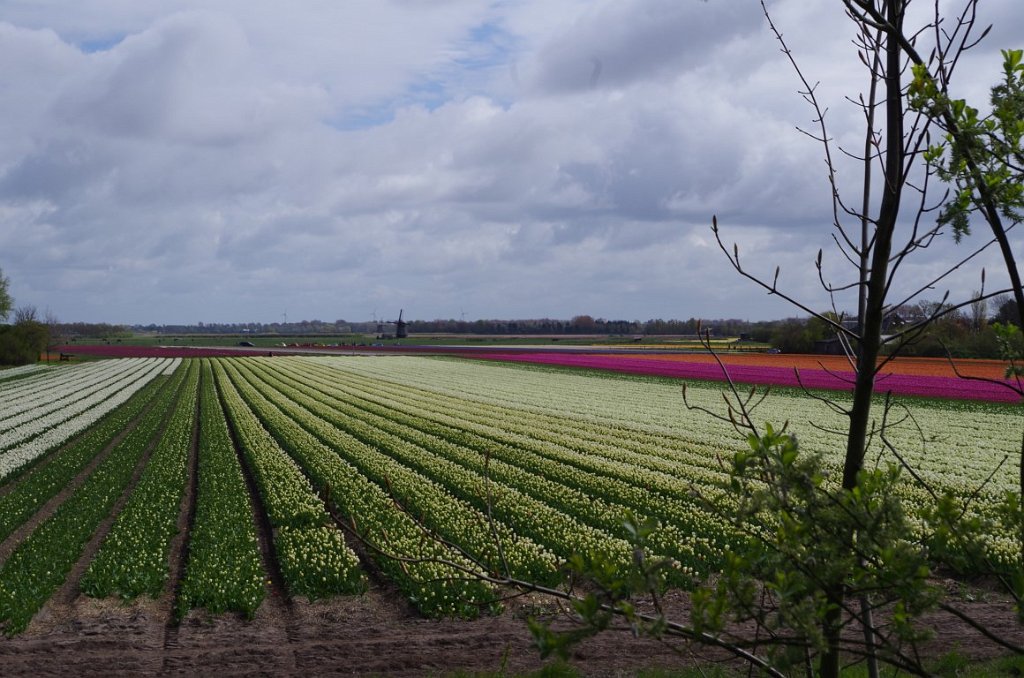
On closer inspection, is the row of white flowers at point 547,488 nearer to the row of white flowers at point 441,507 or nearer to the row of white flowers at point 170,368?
the row of white flowers at point 441,507

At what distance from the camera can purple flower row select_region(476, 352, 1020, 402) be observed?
33.1 meters

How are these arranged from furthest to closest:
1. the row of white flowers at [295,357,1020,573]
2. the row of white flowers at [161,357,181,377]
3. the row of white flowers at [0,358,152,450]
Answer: the row of white flowers at [161,357,181,377], the row of white flowers at [0,358,152,450], the row of white flowers at [295,357,1020,573]

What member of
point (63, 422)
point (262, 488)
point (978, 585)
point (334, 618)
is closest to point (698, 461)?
point (978, 585)

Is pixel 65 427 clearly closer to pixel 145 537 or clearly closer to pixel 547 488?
pixel 145 537

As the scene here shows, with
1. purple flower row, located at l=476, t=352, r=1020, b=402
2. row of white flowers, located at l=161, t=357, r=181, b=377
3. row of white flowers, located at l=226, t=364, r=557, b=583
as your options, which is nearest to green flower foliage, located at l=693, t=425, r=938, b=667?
row of white flowers, located at l=226, t=364, r=557, b=583

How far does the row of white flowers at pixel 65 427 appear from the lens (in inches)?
824

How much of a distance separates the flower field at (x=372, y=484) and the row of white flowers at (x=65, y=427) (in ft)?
0.46

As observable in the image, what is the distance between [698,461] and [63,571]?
1406 centimetres

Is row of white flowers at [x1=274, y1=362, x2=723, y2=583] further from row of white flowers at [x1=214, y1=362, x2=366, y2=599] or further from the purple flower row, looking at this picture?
the purple flower row

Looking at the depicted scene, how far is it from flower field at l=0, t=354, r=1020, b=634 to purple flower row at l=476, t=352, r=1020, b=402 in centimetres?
123

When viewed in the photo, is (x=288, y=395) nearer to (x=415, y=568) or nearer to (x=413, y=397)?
(x=413, y=397)

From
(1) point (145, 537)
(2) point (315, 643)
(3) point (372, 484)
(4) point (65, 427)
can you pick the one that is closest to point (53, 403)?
(4) point (65, 427)

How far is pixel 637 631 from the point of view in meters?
2.19

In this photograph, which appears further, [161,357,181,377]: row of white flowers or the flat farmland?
[161,357,181,377]: row of white flowers
